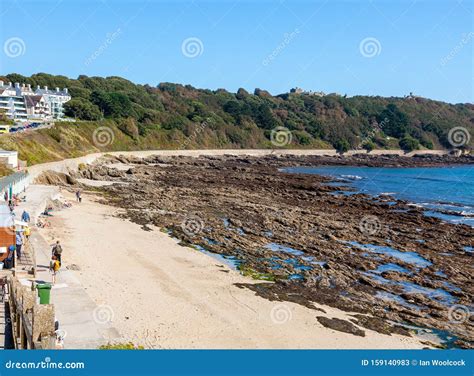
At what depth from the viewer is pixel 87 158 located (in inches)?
2267

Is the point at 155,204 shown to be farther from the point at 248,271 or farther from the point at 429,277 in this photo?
the point at 429,277

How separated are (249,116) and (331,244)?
98.3 m

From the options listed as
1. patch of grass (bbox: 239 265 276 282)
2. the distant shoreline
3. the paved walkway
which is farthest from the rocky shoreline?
the paved walkway

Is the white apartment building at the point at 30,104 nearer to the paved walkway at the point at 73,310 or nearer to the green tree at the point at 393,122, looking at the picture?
the paved walkway at the point at 73,310

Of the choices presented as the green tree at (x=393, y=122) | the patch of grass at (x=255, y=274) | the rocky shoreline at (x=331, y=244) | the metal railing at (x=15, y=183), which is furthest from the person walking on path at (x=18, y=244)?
the green tree at (x=393, y=122)

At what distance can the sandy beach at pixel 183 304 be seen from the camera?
518 inches

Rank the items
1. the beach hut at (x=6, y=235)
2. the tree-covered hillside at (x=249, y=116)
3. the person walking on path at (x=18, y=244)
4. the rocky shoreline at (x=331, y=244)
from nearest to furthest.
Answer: the beach hut at (x=6, y=235) < the person walking on path at (x=18, y=244) < the rocky shoreline at (x=331, y=244) < the tree-covered hillside at (x=249, y=116)

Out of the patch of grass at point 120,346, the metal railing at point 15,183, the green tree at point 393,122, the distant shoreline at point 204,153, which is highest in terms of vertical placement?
the green tree at point 393,122

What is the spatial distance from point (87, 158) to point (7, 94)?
42.1 metres

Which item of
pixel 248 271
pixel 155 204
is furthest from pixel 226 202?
pixel 248 271

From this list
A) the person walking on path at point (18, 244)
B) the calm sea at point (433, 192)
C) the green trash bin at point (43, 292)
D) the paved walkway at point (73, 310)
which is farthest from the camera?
the calm sea at point (433, 192)

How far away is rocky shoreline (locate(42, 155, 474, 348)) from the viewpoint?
55.3ft

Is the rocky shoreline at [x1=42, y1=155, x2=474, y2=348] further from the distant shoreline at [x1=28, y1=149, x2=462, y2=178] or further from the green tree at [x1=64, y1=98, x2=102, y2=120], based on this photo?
the green tree at [x1=64, y1=98, x2=102, y2=120]

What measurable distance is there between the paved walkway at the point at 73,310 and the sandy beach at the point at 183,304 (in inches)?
11.4
